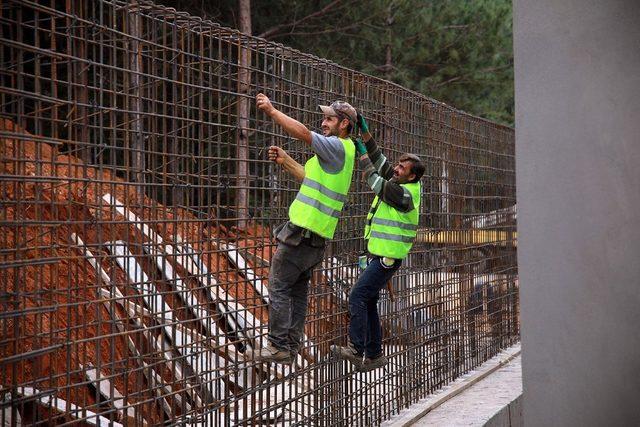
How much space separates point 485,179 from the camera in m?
15.4

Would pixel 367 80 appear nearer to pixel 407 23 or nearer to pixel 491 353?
pixel 491 353

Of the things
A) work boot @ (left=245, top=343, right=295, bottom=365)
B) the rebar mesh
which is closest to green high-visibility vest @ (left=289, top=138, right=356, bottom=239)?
the rebar mesh

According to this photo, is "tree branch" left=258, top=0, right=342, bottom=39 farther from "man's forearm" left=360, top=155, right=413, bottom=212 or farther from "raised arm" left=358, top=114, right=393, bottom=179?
"man's forearm" left=360, top=155, right=413, bottom=212

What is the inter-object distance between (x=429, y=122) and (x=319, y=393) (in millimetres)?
4397

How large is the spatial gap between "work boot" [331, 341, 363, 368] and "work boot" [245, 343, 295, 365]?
67.1 inches

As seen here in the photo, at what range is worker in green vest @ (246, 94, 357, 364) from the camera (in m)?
7.33

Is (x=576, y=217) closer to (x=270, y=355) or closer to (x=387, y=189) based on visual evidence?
(x=270, y=355)

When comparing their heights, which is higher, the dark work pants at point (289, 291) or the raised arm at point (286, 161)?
the raised arm at point (286, 161)

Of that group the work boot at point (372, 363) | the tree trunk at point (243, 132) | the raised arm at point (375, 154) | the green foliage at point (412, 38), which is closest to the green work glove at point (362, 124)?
the raised arm at point (375, 154)

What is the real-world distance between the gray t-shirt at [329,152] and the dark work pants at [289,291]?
1.70 feet

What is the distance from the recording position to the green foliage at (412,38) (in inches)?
1005

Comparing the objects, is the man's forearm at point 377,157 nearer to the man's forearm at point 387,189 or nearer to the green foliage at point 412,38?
the man's forearm at point 387,189

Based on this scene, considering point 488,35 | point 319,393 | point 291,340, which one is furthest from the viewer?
point 488,35

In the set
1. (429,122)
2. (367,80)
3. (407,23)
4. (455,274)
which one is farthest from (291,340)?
(407,23)
